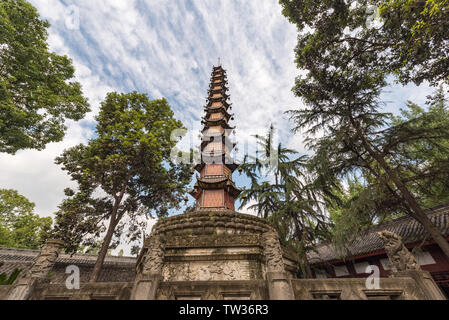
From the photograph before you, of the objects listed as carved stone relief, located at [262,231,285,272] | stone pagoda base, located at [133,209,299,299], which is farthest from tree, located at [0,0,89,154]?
carved stone relief, located at [262,231,285,272]

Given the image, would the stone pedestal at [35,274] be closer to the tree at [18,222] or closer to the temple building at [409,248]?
the temple building at [409,248]

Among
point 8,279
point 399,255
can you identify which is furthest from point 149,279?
point 399,255

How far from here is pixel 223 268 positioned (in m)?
7.32

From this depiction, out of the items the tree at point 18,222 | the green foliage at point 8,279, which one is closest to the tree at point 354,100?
the green foliage at point 8,279

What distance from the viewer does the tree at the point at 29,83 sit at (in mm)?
8594

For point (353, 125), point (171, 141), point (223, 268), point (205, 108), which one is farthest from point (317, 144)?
point (205, 108)

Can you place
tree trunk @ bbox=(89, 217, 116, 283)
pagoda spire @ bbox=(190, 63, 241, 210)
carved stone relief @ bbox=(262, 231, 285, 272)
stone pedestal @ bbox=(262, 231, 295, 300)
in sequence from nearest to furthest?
stone pedestal @ bbox=(262, 231, 295, 300)
carved stone relief @ bbox=(262, 231, 285, 272)
tree trunk @ bbox=(89, 217, 116, 283)
pagoda spire @ bbox=(190, 63, 241, 210)

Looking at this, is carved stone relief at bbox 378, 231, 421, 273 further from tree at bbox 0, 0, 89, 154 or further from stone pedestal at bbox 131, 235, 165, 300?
tree at bbox 0, 0, 89, 154

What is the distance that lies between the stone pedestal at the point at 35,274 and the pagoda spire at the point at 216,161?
7974 millimetres

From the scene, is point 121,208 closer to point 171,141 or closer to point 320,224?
point 171,141

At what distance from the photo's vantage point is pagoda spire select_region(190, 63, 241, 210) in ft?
42.6

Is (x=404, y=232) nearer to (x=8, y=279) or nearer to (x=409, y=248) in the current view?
(x=409, y=248)

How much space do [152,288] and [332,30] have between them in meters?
11.3

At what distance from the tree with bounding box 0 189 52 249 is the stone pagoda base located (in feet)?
61.7
